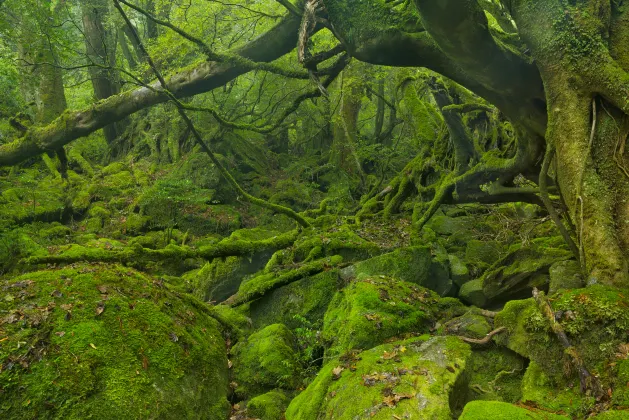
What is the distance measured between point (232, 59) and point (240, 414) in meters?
6.83

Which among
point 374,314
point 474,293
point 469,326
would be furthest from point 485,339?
point 474,293

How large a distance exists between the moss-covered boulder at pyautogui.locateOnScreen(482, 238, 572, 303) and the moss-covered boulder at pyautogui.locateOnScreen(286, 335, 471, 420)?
2.69 metres

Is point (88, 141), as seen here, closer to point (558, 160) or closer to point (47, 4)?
point (47, 4)

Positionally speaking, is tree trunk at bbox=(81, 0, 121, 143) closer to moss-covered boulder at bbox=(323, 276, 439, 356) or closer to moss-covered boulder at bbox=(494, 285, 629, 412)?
moss-covered boulder at bbox=(323, 276, 439, 356)

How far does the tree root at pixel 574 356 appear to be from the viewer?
3.11 meters

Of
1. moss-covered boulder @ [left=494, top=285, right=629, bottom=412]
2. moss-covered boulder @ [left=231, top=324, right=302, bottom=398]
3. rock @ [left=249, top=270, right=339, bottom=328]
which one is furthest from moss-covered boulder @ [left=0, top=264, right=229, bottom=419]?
moss-covered boulder @ [left=494, top=285, right=629, bottom=412]

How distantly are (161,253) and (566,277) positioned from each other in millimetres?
6610

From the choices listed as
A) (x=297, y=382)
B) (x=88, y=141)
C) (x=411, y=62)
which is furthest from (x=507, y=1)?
(x=88, y=141)

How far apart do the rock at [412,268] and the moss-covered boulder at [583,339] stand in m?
3.34

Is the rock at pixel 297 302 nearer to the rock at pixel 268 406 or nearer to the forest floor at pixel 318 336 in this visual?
the forest floor at pixel 318 336

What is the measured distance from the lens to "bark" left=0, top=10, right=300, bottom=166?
8.91m

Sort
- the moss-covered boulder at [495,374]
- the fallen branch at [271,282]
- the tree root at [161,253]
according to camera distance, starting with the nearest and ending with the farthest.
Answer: the moss-covered boulder at [495,374], the tree root at [161,253], the fallen branch at [271,282]

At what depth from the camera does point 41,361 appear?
3645mm

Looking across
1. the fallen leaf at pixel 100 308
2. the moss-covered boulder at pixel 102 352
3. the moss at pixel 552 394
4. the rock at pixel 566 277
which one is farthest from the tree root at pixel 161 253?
the moss at pixel 552 394
